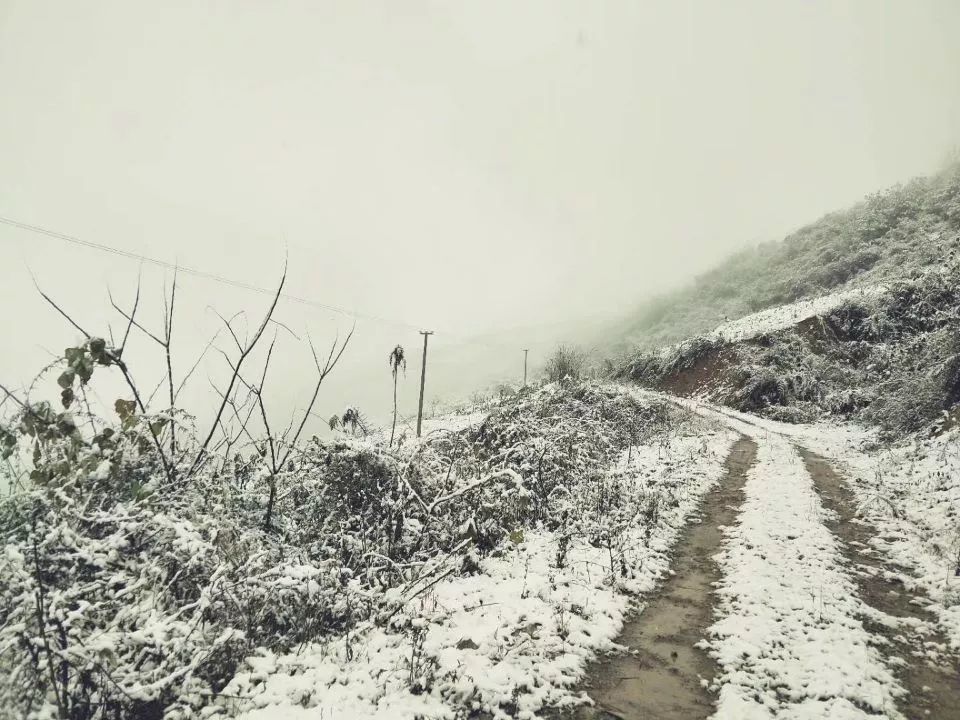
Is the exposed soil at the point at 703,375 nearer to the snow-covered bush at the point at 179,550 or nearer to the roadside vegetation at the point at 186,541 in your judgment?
the roadside vegetation at the point at 186,541

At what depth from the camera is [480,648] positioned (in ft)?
15.7

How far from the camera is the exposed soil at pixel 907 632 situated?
4047mm

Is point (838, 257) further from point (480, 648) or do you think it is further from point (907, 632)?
point (480, 648)

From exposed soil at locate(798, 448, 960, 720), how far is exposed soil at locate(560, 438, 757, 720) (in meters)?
1.55

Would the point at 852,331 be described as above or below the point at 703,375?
above

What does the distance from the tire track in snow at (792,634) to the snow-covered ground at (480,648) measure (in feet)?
3.49

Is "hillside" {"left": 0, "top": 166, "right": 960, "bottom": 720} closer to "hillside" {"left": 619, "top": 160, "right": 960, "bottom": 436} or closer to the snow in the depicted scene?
the snow

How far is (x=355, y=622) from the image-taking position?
518 centimetres

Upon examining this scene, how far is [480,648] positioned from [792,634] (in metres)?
3.11

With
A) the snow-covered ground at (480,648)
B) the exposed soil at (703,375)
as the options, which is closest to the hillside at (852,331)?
the exposed soil at (703,375)

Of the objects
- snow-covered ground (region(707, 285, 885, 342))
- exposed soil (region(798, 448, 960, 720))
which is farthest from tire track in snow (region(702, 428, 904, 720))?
snow-covered ground (region(707, 285, 885, 342))

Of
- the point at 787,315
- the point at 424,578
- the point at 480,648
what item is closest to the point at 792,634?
the point at 480,648

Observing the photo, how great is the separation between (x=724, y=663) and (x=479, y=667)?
2252 millimetres

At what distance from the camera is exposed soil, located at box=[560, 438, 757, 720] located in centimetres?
404
